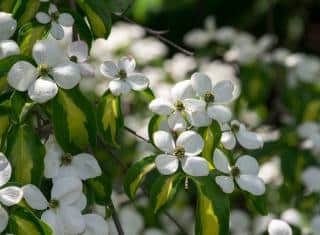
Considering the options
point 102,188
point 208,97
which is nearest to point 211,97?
point 208,97

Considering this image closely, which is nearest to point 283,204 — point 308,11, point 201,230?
point 201,230

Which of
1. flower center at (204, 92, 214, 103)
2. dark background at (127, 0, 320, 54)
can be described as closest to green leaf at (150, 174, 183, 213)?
flower center at (204, 92, 214, 103)

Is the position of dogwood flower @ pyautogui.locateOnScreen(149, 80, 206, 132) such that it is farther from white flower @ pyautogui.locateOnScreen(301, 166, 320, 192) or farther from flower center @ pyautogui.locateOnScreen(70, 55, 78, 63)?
white flower @ pyautogui.locateOnScreen(301, 166, 320, 192)

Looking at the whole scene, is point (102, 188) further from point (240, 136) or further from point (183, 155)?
point (240, 136)

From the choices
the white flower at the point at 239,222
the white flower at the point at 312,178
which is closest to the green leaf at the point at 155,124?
the white flower at the point at 312,178

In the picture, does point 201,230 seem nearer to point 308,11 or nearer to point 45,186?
point 45,186
